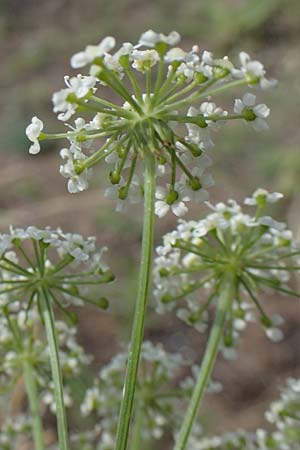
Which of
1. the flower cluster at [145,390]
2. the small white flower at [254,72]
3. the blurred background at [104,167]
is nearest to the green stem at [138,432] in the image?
the flower cluster at [145,390]

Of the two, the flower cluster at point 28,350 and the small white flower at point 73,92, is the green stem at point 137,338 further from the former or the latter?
the flower cluster at point 28,350

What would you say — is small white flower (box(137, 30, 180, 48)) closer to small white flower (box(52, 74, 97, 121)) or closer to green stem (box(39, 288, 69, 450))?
small white flower (box(52, 74, 97, 121))

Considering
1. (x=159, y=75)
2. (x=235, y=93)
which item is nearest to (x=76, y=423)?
(x=159, y=75)

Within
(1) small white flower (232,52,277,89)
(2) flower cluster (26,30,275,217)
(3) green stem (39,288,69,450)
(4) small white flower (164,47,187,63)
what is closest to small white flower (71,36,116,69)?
(2) flower cluster (26,30,275,217)

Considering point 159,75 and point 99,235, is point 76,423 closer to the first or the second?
point 99,235

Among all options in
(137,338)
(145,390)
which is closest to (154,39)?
(137,338)
